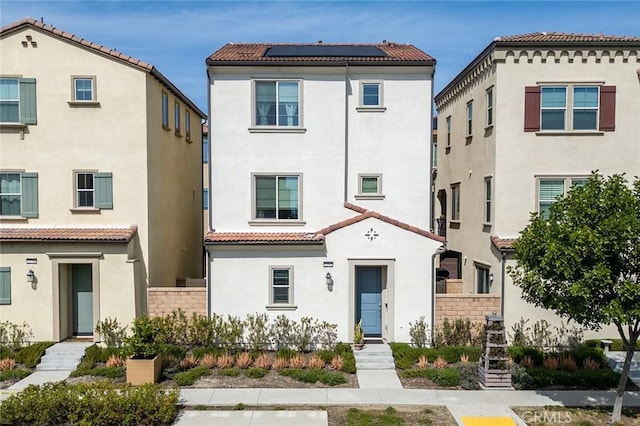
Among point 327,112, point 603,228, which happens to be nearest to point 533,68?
point 327,112

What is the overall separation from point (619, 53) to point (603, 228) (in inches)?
378

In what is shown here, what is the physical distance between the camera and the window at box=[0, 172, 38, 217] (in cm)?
1595

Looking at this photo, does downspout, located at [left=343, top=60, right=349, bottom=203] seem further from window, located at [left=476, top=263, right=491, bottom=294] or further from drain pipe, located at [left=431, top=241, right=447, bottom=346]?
window, located at [left=476, top=263, right=491, bottom=294]

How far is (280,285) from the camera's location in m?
15.8

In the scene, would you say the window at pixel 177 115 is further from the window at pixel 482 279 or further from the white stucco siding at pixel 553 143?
the window at pixel 482 279

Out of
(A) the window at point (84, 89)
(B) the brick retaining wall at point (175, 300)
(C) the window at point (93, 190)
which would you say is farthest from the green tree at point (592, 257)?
(A) the window at point (84, 89)

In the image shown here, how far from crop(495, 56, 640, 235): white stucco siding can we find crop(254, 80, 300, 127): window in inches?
287

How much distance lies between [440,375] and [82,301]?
12181 millimetres

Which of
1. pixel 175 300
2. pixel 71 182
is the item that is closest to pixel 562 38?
pixel 175 300

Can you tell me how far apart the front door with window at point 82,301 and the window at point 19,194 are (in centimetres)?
259

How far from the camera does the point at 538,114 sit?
16406 millimetres

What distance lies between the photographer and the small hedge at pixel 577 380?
13.0 m

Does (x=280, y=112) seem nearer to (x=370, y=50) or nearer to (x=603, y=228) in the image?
(x=370, y=50)

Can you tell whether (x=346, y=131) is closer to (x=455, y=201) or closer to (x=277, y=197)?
(x=277, y=197)
